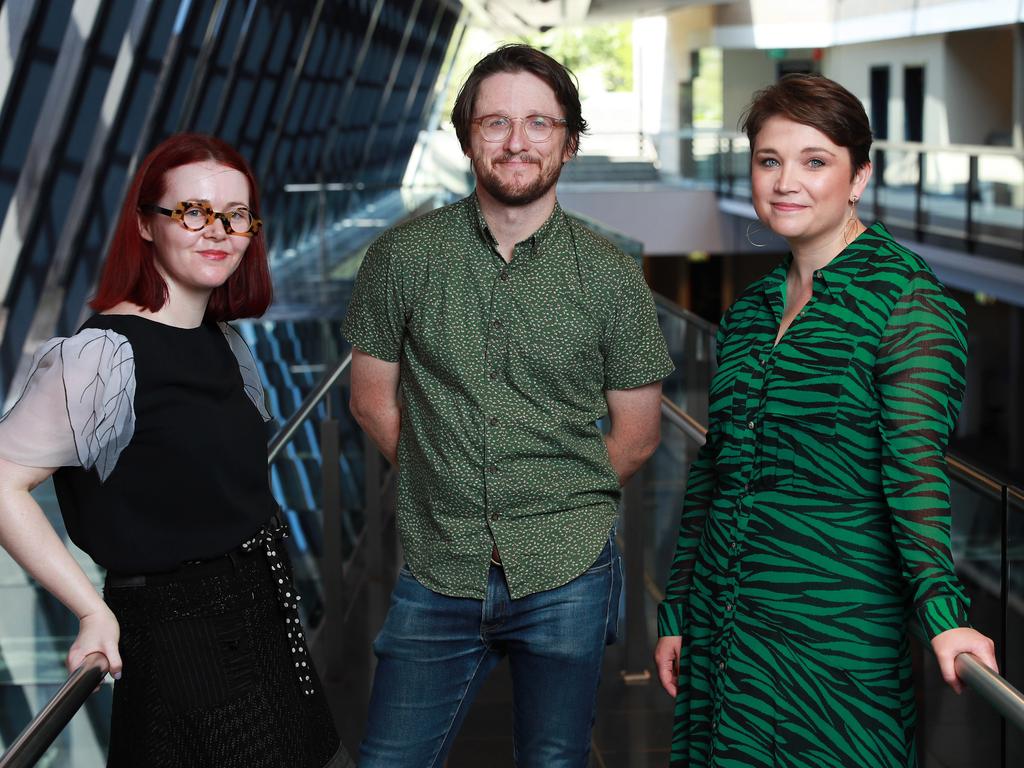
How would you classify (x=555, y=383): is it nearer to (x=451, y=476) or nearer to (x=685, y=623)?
(x=451, y=476)

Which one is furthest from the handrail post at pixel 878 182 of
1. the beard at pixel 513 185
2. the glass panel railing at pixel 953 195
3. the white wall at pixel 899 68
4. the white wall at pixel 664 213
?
the beard at pixel 513 185

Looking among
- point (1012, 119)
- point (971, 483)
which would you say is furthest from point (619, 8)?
point (971, 483)

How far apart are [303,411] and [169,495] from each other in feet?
5.35

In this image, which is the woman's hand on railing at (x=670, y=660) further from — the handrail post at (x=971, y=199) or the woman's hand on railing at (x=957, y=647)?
the handrail post at (x=971, y=199)

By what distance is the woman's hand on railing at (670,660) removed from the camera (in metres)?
2.27

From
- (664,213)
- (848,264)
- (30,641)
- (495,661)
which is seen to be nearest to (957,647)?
(848,264)

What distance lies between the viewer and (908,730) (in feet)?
6.50

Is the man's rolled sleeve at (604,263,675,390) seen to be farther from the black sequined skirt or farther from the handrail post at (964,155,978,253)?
the handrail post at (964,155,978,253)

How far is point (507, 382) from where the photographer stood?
90.0 inches

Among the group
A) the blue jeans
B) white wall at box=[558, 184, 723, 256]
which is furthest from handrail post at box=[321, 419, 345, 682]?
white wall at box=[558, 184, 723, 256]

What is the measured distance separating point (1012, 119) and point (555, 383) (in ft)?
66.7

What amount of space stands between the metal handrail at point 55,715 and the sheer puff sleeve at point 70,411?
9.8 inches

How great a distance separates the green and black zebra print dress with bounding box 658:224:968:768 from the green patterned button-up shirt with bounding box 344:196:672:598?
275mm

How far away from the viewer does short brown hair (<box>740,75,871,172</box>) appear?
198cm
